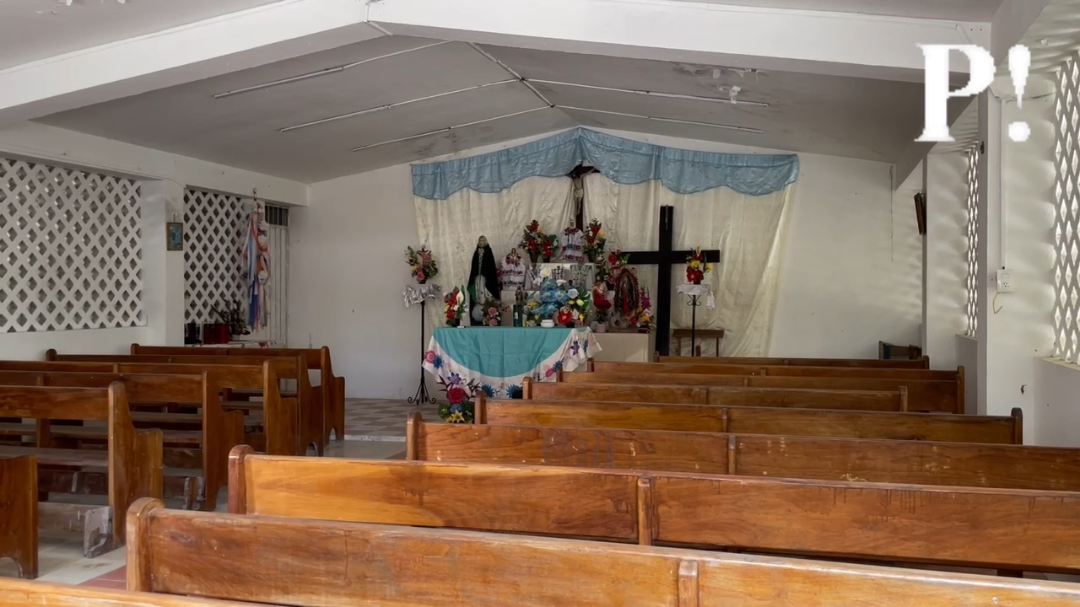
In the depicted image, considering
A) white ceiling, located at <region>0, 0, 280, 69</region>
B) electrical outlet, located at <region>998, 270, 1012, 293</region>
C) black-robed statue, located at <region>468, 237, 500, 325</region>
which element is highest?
white ceiling, located at <region>0, 0, 280, 69</region>

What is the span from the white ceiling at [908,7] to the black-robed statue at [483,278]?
454 cm

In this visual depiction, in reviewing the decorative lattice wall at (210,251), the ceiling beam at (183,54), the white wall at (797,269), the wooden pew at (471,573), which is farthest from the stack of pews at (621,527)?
the decorative lattice wall at (210,251)

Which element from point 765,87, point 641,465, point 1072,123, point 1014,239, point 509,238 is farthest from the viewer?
point 509,238

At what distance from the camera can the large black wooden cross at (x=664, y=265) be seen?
24.2ft

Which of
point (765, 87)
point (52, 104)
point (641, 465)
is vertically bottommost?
point (641, 465)

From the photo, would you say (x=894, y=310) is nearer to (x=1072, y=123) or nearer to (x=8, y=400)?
(x=1072, y=123)

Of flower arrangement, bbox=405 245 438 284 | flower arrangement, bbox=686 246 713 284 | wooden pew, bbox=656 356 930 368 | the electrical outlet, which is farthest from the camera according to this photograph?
flower arrangement, bbox=405 245 438 284

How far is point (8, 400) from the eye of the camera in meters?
3.44

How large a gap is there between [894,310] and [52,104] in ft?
20.5

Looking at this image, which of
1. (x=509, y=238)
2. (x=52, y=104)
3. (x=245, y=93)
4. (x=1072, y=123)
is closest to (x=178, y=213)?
(x=245, y=93)

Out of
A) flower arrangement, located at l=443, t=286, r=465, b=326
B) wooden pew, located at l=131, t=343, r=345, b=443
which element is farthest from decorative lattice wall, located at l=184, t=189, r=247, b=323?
flower arrangement, located at l=443, t=286, r=465, b=326

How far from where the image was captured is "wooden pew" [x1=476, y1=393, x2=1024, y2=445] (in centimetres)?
245

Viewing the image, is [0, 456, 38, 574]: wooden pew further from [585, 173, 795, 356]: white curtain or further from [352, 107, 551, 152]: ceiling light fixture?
[585, 173, 795, 356]: white curtain

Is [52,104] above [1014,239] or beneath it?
above
